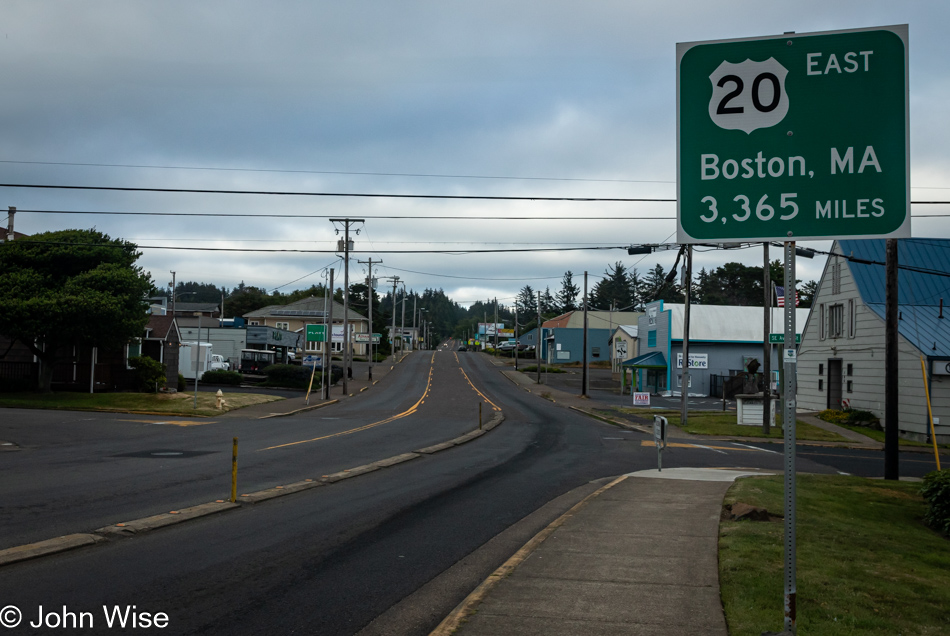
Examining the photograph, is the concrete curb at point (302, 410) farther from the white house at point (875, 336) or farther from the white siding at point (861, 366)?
the white siding at point (861, 366)

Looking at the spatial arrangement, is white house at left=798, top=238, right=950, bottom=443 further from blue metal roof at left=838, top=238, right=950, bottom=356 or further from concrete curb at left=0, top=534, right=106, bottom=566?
concrete curb at left=0, top=534, right=106, bottom=566

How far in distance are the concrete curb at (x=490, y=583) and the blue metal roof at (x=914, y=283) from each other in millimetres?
27219

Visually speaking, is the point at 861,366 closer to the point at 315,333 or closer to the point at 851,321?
the point at 851,321

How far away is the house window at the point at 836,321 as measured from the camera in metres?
36.7

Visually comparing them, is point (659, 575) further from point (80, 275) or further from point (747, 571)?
point (80, 275)

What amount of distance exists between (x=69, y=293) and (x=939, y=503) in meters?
36.8

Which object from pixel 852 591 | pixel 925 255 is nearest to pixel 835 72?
pixel 852 591

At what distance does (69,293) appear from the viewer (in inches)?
1398

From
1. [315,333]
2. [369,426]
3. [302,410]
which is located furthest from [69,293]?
[369,426]

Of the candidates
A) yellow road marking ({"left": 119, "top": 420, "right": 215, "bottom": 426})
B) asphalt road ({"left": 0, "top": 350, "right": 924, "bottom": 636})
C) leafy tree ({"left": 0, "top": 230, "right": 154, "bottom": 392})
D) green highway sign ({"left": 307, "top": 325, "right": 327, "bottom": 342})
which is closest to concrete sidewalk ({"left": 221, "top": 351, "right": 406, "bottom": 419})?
yellow road marking ({"left": 119, "top": 420, "right": 215, "bottom": 426})

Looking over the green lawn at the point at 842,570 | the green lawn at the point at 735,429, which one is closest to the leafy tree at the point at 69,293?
the green lawn at the point at 735,429

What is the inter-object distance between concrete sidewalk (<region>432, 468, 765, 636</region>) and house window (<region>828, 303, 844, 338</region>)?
1135 inches

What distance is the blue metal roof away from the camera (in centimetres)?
3212

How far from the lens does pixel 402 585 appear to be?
774 centimetres
